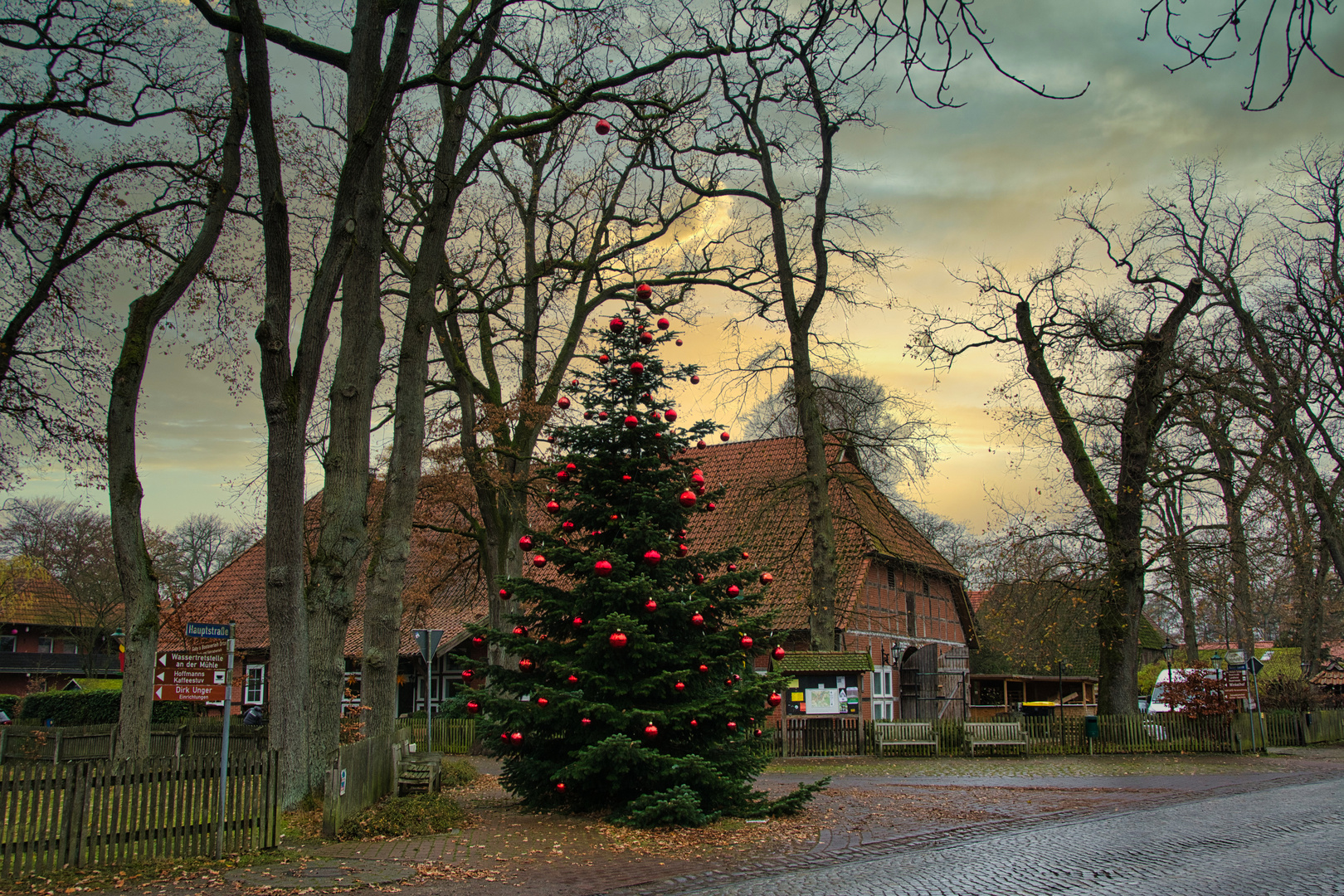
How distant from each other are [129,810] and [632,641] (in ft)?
17.5

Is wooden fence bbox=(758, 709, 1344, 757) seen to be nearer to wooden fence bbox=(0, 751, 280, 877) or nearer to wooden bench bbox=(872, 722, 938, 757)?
wooden bench bbox=(872, 722, 938, 757)

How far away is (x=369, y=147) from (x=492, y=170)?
1074cm

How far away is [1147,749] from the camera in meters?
22.8

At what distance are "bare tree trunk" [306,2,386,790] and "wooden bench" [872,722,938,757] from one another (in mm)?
13992

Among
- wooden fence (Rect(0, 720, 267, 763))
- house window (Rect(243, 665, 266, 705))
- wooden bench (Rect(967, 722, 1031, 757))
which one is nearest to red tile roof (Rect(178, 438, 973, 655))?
house window (Rect(243, 665, 266, 705))

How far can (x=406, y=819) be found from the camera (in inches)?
446

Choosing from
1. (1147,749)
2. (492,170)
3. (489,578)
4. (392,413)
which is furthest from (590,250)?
(1147,749)

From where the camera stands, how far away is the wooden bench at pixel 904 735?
22781 millimetres

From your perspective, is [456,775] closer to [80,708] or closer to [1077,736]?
[1077,736]

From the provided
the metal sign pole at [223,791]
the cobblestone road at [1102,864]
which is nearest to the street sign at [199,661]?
the metal sign pole at [223,791]

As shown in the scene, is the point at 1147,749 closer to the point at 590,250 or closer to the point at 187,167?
the point at 590,250

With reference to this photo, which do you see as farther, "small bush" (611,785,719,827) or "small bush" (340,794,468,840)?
"small bush" (611,785,719,827)

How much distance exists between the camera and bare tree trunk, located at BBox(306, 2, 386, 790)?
489 inches

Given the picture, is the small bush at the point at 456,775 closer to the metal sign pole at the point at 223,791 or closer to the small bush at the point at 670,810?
the small bush at the point at 670,810
